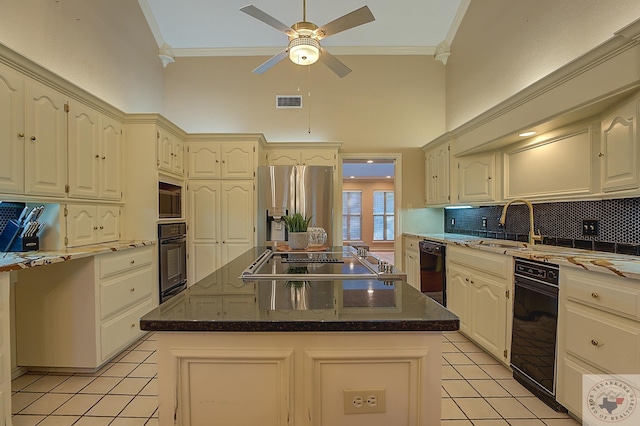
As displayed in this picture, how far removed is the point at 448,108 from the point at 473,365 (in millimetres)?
3475

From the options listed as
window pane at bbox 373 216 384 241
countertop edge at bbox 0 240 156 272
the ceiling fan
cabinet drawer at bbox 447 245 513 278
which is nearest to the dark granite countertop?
countertop edge at bbox 0 240 156 272

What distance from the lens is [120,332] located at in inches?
98.2

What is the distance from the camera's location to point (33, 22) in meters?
2.40

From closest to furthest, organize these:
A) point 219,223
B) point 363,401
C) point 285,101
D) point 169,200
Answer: point 363,401
point 169,200
point 219,223
point 285,101

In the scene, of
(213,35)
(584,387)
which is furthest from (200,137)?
(584,387)

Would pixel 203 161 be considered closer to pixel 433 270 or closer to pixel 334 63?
pixel 334 63

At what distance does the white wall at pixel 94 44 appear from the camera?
2340mm

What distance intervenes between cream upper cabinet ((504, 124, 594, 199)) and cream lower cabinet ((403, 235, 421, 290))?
4.17ft

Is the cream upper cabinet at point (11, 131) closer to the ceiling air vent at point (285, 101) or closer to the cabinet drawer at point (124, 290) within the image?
the cabinet drawer at point (124, 290)

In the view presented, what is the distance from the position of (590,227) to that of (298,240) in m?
2.15

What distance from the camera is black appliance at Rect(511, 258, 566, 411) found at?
182cm

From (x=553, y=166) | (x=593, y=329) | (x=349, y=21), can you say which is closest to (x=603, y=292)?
(x=593, y=329)

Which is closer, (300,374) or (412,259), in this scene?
(300,374)

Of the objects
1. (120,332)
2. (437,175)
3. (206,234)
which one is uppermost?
(437,175)
